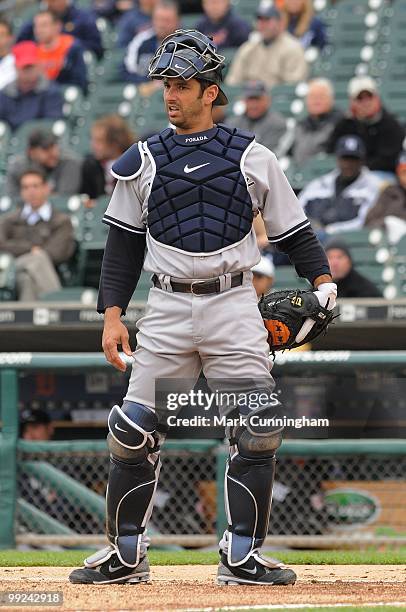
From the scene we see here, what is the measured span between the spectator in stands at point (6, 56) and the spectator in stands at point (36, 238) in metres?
3.55

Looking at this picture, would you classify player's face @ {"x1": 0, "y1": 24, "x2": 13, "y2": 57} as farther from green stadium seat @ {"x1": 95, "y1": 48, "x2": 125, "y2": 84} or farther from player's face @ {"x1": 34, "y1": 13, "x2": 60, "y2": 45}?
green stadium seat @ {"x1": 95, "y1": 48, "x2": 125, "y2": 84}

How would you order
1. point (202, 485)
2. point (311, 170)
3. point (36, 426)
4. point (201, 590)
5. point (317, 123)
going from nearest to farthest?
point (201, 590), point (202, 485), point (36, 426), point (311, 170), point (317, 123)

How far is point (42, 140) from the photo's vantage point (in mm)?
12133

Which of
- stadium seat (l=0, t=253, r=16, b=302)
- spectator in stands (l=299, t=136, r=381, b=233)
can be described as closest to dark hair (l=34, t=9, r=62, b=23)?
spectator in stands (l=299, t=136, r=381, b=233)

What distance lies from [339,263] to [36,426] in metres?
2.43

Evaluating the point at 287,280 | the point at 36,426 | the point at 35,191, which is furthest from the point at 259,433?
the point at 35,191

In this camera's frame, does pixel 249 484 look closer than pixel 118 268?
Yes

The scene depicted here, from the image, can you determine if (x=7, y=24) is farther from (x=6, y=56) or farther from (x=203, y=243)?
(x=203, y=243)

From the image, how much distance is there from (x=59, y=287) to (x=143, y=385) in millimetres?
5326

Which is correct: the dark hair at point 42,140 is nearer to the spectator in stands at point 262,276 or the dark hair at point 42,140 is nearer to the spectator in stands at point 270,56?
the spectator in stands at point 270,56

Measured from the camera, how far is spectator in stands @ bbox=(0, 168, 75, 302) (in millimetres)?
9898

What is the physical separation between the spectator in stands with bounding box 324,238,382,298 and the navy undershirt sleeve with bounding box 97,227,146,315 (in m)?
4.29

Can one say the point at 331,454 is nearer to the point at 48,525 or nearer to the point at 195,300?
the point at 48,525

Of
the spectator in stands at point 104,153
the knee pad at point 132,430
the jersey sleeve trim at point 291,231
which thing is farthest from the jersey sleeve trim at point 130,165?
the spectator in stands at point 104,153
